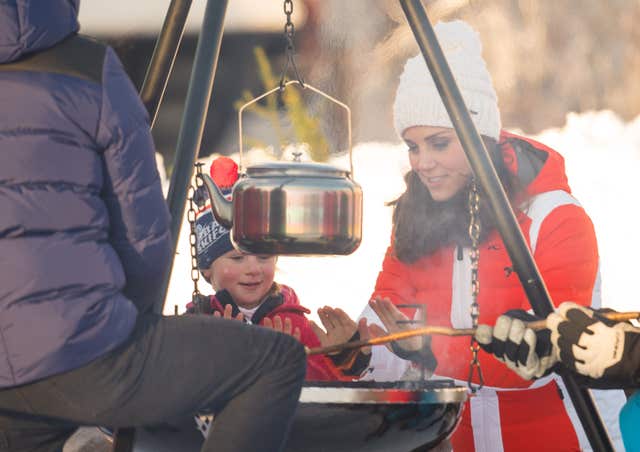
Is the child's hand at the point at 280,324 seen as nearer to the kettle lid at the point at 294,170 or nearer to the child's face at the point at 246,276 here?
the child's face at the point at 246,276

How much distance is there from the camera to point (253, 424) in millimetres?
1296

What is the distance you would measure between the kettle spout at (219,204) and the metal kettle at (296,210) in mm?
33

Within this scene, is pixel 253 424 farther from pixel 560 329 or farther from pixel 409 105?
pixel 409 105

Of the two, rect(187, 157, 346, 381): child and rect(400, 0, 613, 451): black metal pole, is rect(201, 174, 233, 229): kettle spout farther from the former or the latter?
rect(187, 157, 346, 381): child

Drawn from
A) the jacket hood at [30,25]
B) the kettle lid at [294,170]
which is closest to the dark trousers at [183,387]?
the jacket hood at [30,25]

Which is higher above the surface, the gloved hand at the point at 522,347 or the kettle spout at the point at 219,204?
the kettle spout at the point at 219,204

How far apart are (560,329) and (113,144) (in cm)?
69

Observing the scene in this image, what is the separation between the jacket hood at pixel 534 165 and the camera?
2.77m

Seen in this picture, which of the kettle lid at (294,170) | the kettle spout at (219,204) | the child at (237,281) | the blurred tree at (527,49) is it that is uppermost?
the blurred tree at (527,49)

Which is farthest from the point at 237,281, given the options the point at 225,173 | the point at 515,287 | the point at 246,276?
the point at 515,287

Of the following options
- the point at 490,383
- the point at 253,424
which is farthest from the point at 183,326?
the point at 490,383

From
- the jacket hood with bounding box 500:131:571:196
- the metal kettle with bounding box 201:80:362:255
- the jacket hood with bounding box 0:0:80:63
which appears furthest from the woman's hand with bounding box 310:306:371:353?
the jacket hood with bounding box 0:0:80:63

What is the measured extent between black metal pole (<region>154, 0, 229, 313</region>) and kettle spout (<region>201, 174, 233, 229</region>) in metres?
0.08

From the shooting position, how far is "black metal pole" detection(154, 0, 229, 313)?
1.86m
